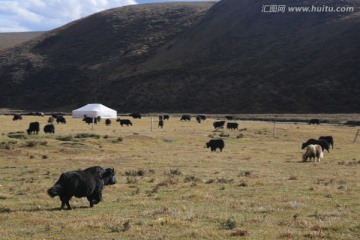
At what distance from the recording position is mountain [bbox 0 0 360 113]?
114625 millimetres

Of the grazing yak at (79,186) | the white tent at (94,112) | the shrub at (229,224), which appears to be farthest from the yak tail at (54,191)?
the white tent at (94,112)

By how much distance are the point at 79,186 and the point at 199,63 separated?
406 ft

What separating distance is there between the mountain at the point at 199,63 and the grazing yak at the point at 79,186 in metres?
94.8

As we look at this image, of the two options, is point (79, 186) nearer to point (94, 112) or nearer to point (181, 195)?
point (181, 195)

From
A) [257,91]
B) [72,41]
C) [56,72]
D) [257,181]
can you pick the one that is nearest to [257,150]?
[257,181]

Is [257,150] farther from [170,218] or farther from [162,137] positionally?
[170,218]

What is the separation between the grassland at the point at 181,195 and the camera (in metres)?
10.4

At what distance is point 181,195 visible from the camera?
15469 mm

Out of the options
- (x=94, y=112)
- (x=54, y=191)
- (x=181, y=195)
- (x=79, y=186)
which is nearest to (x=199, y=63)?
(x=94, y=112)

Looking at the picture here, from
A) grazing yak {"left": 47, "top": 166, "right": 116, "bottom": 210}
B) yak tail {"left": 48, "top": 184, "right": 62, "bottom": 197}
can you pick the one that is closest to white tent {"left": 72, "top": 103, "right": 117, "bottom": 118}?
grazing yak {"left": 47, "top": 166, "right": 116, "bottom": 210}

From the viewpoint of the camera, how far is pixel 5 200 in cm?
1444

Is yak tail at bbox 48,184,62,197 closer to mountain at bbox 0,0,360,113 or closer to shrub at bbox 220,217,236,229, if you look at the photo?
shrub at bbox 220,217,236,229

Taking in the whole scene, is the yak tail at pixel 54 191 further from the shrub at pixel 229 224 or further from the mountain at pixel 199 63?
the mountain at pixel 199 63

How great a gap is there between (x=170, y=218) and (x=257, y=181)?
7.76 m
